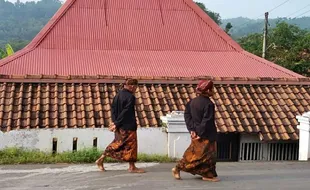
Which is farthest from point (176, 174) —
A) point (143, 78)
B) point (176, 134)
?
point (143, 78)

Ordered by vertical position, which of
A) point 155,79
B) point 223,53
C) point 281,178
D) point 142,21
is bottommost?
point 281,178

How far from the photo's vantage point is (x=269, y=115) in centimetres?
1124

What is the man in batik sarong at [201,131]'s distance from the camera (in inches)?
270

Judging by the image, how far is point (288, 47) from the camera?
1202 inches

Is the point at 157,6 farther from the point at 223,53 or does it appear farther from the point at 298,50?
the point at 298,50

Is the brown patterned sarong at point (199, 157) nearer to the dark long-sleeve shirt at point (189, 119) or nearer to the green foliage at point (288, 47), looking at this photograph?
the dark long-sleeve shirt at point (189, 119)

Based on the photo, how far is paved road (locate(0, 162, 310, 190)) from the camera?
688 cm

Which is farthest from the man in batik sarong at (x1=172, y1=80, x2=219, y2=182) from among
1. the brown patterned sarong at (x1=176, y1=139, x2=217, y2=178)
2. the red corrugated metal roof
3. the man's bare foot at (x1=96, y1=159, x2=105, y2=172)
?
the red corrugated metal roof

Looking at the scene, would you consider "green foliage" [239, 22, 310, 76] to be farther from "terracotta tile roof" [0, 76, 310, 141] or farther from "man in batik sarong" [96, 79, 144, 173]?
"man in batik sarong" [96, 79, 144, 173]

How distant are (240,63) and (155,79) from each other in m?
4.79

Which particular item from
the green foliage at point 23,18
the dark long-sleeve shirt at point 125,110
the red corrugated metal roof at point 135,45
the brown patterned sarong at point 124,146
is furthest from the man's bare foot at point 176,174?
the green foliage at point 23,18

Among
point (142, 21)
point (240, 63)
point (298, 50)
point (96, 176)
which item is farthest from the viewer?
point (298, 50)

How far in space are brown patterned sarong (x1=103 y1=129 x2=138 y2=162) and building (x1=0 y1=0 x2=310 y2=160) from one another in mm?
2246

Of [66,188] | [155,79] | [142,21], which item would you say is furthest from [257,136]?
[142,21]
